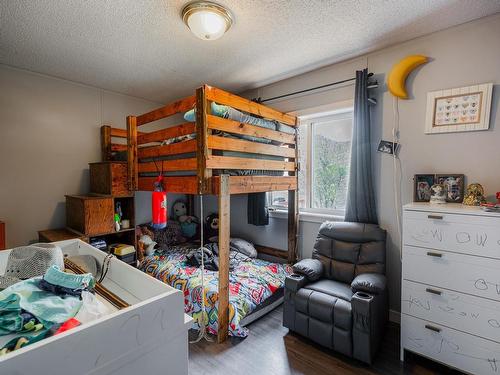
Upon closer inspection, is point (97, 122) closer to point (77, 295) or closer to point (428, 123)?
point (77, 295)

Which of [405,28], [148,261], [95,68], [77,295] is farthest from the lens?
[148,261]

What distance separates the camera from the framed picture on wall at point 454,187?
192 centimetres

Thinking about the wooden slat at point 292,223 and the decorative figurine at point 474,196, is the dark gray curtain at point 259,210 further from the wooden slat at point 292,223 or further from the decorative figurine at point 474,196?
the decorative figurine at point 474,196

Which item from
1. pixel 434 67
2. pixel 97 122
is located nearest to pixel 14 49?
pixel 97 122

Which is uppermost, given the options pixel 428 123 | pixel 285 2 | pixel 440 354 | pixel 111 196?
pixel 285 2

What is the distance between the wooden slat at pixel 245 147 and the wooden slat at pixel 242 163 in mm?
75

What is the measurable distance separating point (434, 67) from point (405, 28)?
0.40 metres

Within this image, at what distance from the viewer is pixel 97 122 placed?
3211mm

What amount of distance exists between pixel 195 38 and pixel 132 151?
1283mm

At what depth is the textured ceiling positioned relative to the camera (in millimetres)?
1714

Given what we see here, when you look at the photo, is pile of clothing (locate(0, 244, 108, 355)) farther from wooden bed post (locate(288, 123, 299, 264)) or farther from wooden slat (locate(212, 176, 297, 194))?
wooden bed post (locate(288, 123, 299, 264))

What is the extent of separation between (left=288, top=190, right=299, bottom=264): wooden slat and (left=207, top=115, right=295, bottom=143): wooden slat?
0.68 m

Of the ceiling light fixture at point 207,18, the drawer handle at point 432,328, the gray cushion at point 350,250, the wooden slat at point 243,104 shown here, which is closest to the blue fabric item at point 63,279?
the wooden slat at point 243,104

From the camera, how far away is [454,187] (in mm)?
1938
